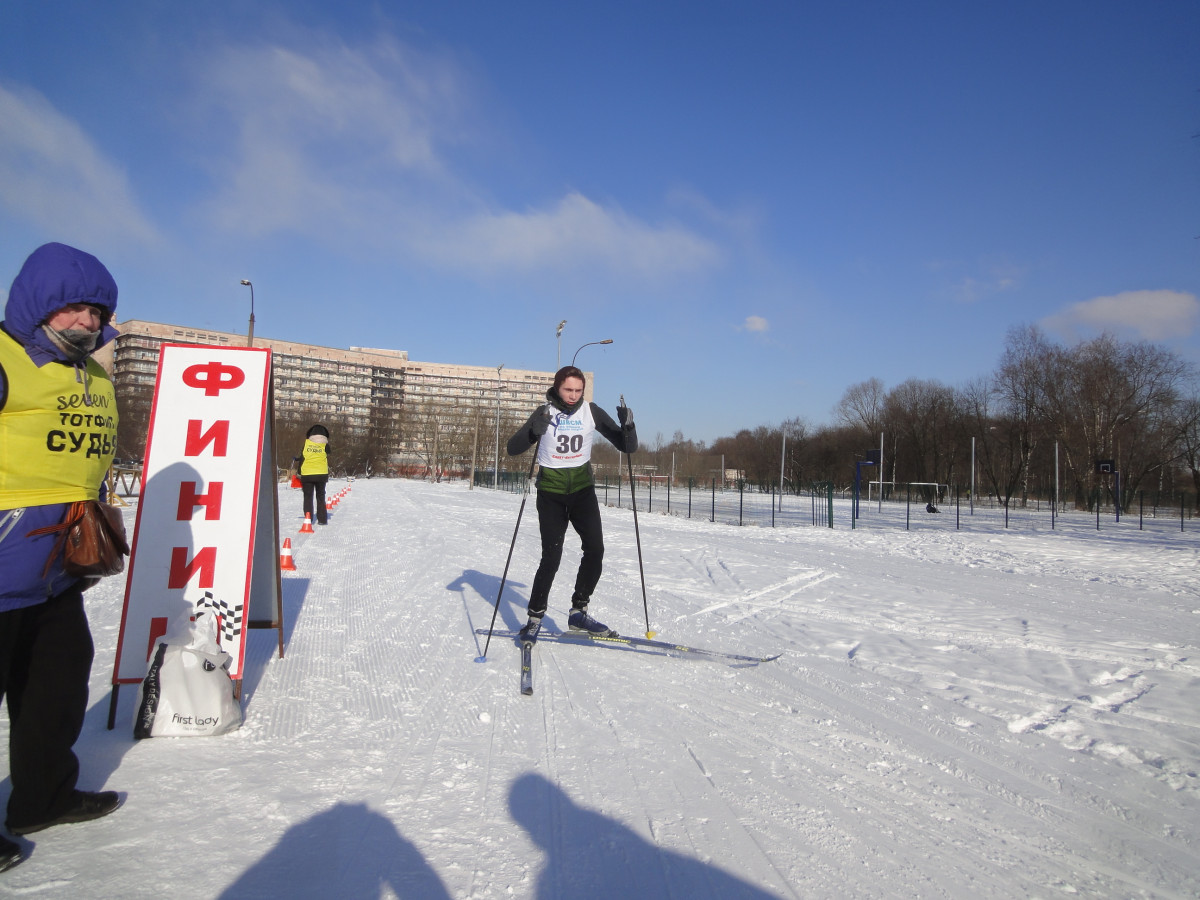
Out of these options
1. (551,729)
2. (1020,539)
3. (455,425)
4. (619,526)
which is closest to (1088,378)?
(1020,539)

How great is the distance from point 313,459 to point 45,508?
10.3 m

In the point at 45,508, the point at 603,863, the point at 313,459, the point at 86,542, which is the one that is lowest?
the point at 603,863

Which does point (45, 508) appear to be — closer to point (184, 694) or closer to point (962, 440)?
point (184, 694)

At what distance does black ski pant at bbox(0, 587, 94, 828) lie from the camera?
80.2 inches

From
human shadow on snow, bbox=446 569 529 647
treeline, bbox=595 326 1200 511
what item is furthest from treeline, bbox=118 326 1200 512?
human shadow on snow, bbox=446 569 529 647

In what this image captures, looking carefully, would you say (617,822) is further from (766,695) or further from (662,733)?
(766,695)

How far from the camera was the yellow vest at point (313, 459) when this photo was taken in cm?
1165

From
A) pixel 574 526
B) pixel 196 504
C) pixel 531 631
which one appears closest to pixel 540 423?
pixel 574 526

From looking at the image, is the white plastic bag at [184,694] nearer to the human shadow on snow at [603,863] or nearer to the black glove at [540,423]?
the human shadow on snow at [603,863]

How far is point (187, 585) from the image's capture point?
10.2 ft

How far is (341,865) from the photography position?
6.35 ft

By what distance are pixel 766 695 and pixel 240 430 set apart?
3148 mm

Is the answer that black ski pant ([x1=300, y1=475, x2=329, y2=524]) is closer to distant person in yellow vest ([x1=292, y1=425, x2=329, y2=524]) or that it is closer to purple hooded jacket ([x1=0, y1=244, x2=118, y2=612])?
distant person in yellow vest ([x1=292, y1=425, x2=329, y2=524])

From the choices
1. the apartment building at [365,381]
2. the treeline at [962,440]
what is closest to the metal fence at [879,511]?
the treeline at [962,440]
